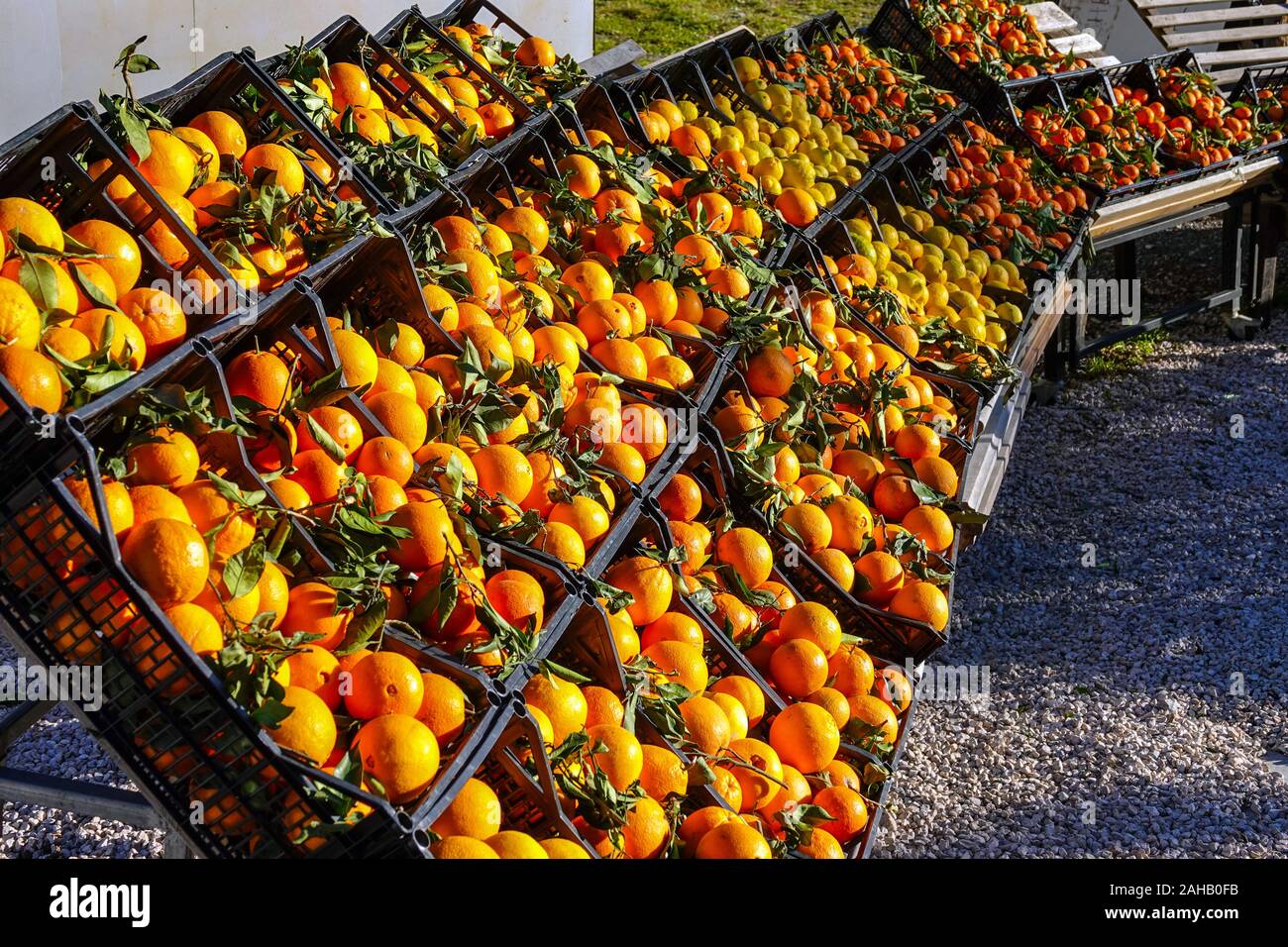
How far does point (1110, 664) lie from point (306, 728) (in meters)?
3.53

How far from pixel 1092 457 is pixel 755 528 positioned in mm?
3732

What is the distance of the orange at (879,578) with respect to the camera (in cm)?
334

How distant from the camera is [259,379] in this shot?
231 centimetres

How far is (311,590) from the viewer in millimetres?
2086

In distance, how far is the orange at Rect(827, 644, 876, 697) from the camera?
10.1ft

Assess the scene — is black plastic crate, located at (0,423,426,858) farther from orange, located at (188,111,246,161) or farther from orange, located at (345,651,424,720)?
orange, located at (188,111,246,161)

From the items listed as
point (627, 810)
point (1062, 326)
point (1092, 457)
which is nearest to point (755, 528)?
point (627, 810)

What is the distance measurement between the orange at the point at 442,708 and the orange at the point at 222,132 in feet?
4.62

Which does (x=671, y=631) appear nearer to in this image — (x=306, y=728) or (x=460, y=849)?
(x=460, y=849)

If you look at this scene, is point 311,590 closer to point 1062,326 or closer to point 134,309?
point 134,309

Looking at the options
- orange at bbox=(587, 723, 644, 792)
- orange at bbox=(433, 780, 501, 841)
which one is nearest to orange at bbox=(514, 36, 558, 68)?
orange at bbox=(587, 723, 644, 792)

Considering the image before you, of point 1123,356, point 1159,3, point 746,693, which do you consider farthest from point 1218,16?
point 746,693

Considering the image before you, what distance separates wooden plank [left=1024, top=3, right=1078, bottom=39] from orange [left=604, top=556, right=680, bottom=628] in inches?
309

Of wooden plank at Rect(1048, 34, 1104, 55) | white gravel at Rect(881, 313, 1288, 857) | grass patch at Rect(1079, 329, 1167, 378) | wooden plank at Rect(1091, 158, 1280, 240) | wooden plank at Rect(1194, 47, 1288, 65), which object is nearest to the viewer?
white gravel at Rect(881, 313, 1288, 857)
